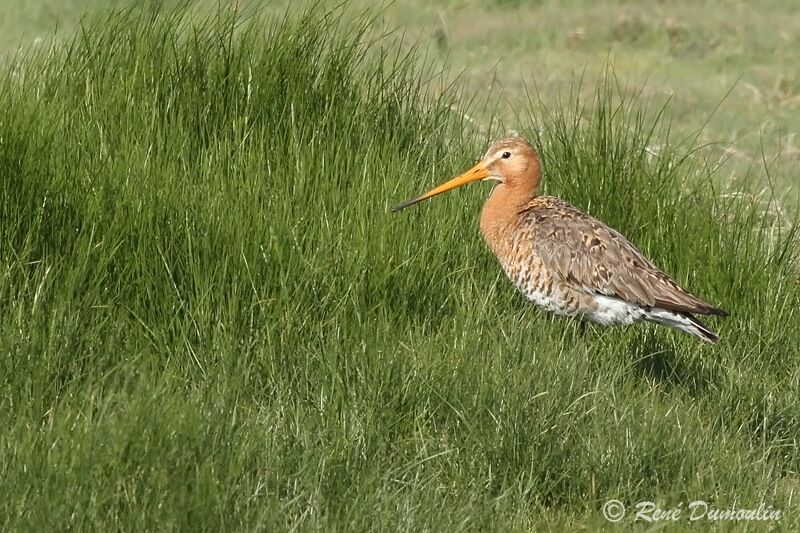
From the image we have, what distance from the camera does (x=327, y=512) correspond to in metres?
4.39

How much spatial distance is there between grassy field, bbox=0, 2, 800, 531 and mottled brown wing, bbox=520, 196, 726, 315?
0.25 m

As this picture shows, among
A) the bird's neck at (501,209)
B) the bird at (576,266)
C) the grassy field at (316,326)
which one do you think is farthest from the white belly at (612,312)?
the bird's neck at (501,209)

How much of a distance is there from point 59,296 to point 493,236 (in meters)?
2.06

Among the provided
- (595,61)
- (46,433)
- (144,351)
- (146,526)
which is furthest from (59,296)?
(595,61)

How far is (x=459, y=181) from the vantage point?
644cm

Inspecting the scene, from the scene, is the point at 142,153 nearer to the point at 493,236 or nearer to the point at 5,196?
the point at 5,196

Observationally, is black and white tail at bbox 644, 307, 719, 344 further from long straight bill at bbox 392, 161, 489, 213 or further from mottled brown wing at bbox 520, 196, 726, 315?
long straight bill at bbox 392, 161, 489, 213

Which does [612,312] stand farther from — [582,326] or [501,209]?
[501,209]

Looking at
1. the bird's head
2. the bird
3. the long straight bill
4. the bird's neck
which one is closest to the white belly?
the bird

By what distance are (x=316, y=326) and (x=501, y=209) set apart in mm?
1337

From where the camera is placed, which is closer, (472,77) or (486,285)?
(486,285)
